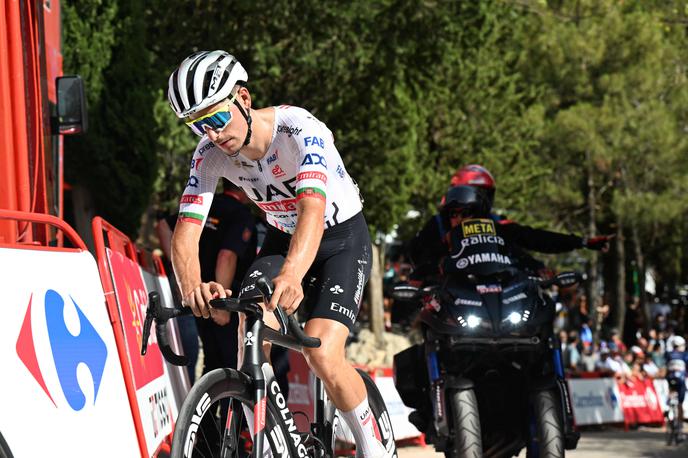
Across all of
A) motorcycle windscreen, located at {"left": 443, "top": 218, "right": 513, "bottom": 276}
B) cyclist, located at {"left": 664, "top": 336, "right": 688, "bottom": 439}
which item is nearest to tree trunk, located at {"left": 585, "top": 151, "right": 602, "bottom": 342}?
cyclist, located at {"left": 664, "top": 336, "right": 688, "bottom": 439}

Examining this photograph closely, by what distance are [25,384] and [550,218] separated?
120 ft

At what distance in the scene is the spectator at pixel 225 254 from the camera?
8172mm

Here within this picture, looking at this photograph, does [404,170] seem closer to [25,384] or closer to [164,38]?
[164,38]

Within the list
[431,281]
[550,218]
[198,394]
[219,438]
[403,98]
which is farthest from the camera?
[550,218]

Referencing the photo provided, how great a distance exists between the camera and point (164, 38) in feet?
67.7

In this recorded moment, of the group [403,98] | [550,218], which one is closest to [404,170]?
[403,98]

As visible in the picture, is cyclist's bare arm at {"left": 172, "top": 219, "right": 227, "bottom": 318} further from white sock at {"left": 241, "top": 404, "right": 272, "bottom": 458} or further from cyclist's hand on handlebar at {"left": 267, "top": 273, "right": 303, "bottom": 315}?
white sock at {"left": 241, "top": 404, "right": 272, "bottom": 458}

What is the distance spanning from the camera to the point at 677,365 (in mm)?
18078

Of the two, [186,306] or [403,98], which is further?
[403,98]

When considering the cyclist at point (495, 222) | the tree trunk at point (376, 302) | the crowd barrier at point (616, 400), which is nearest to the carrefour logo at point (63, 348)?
the cyclist at point (495, 222)

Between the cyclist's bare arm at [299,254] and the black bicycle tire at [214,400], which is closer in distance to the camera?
the black bicycle tire at [214,400]

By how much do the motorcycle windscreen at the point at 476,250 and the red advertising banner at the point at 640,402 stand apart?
15.6 m

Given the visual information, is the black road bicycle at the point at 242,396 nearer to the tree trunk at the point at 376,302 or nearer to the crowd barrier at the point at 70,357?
the crowd barrier at the point at 70,357

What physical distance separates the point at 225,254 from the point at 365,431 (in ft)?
9.53
